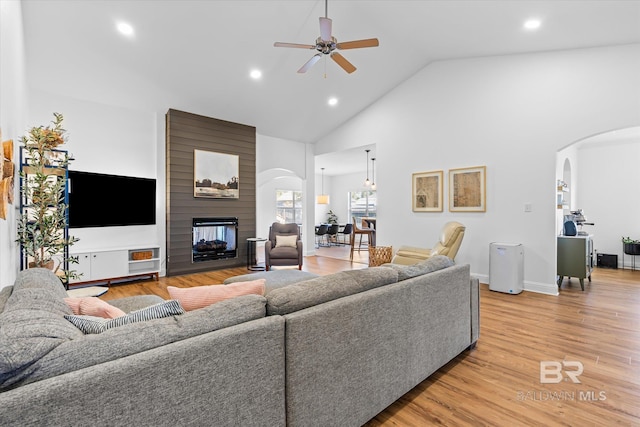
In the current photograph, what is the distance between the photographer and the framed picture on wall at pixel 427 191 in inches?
213

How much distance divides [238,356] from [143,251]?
4.79 m

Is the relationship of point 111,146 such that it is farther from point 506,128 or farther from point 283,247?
point 506,128

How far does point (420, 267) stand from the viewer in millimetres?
2262

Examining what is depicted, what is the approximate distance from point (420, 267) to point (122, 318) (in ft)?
6.03

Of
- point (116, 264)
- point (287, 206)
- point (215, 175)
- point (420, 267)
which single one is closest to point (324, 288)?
point (420, 267)

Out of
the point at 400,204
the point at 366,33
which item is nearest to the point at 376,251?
the point at 400,204

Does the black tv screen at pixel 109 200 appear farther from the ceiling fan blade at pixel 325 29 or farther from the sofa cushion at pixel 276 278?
the ceiling fan blade at pixel 325 29

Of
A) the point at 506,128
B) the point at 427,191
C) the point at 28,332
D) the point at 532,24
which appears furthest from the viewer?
the point at 427,191

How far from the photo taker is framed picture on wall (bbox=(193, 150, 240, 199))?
583cm

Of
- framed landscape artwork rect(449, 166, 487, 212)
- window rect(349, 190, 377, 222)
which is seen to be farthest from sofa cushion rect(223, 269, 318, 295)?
window rect(349, 190, 377, 222)

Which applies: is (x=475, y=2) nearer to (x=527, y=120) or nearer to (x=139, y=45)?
(x=527, y=120)

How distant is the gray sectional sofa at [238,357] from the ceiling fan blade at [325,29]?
8.73ft

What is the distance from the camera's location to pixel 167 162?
5535 mm

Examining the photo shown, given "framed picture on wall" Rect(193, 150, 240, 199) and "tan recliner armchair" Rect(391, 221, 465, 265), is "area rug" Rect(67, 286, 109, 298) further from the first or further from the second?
"tan recliner armchair" Rect(391, 221, 465, 265)
